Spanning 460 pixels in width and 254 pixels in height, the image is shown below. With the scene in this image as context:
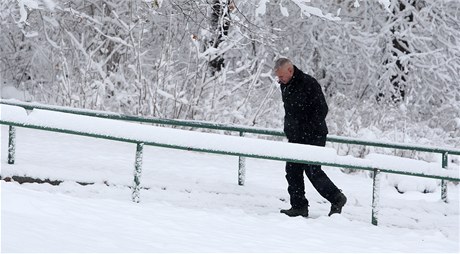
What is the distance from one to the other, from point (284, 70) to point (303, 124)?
1.91ft

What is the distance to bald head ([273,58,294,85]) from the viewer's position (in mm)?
7309

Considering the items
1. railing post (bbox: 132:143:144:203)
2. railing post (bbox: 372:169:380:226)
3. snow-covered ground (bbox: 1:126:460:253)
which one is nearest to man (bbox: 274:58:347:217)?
snow-covered ground (bbox: 1:126:460:253)

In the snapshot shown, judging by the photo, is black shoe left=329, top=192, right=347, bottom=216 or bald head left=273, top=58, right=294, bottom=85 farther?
black shoe left=329, top=192, right=347, bottom=216

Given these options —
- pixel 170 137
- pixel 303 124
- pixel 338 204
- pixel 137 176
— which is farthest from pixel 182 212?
pixel 338 204

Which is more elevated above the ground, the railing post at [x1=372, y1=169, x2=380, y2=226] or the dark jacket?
the dark jacket

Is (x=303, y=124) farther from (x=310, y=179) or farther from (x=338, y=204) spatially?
(x=338, y=204)

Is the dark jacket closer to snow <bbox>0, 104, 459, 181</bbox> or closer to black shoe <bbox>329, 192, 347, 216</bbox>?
snow <bbox>0, 104, 459, 181</bbox>

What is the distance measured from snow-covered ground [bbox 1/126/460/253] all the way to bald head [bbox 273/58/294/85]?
4.43 ft

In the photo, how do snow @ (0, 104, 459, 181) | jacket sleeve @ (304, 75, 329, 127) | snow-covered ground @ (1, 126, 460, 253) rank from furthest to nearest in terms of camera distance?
jacket sleeve @ (304, 75, 329, 127) < snow @ (0, 104, 459, 181) < snow-covered ground @ (1, 126, 460, 253)

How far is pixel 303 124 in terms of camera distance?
7473 mm

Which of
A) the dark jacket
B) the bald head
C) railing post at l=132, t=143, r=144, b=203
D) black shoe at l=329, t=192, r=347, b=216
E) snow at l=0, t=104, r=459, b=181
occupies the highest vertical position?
the bald head

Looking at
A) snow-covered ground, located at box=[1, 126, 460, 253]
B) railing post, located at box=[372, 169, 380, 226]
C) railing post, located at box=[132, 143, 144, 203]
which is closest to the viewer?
snow-covered ground, located at box=[1, 126, 460, 253]

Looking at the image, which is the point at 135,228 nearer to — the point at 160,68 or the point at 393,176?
the point at 393,176

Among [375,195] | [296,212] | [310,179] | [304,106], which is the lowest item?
[296,212]
